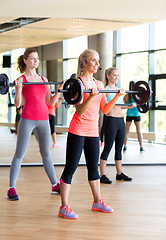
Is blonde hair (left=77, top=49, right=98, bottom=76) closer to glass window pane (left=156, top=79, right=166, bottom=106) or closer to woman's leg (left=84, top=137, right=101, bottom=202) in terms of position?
woman's leg (left=84, top=137, right=101, bottom=202)

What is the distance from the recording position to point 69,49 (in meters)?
5.42

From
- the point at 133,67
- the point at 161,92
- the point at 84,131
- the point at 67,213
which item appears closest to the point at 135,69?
the point at 133,67

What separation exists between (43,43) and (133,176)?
7.37ft

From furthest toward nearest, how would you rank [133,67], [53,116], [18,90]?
[133,67] < [53,116] < [18,90]

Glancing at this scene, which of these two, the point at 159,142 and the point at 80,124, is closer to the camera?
the point at 80,124

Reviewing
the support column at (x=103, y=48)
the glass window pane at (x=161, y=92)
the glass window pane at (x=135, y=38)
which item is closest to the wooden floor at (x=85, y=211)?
the support column at (x=103, y=48)

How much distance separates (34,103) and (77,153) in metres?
0.76

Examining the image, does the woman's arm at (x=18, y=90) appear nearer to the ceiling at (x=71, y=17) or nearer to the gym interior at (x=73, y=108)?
the gym interior at (x=73, y=108)

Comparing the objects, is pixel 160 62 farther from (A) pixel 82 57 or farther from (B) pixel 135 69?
(A) pixel 82 57

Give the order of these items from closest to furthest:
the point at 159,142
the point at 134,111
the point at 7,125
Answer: the point at 7,125, the point at 134,111, the point at 159,142

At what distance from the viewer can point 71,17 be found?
524 cm

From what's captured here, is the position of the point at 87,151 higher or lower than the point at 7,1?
lower

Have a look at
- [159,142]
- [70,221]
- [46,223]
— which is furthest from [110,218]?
[159,142]

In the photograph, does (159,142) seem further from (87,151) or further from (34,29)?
(87,151)
